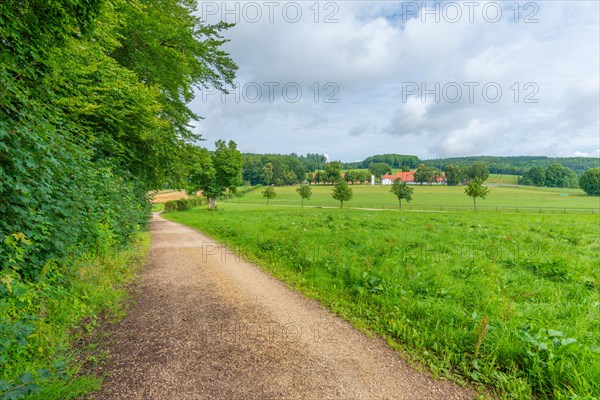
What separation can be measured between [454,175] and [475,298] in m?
123

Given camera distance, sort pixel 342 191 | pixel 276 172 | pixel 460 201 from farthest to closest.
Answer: pixel 276 172, pixel 460 201, pixel 342 191

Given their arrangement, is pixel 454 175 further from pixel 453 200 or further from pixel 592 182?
pixel 453 200

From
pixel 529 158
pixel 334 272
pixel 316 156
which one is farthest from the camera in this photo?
pixel 316 156

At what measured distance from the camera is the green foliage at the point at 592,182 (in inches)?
3307

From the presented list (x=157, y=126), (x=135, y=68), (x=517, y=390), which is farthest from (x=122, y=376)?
(x=135, y=68)

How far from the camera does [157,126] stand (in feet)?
35.1

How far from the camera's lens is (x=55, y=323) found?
166 inches

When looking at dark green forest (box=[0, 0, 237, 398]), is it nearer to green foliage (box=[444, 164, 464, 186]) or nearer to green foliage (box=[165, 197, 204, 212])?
green foliage (box=[165, 197, 204, 212])

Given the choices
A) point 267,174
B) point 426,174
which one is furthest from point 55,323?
point 426,174

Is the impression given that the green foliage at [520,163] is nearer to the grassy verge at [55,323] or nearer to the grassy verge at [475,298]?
the grassy verge at [475,298]

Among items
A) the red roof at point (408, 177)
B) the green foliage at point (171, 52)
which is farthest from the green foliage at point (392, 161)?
the green foliage at point (171, 52)

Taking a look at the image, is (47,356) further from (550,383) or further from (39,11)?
(550,383)

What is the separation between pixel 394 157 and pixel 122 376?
197 metres

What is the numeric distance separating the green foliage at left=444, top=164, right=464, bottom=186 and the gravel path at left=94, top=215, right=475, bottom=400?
4833 inches
